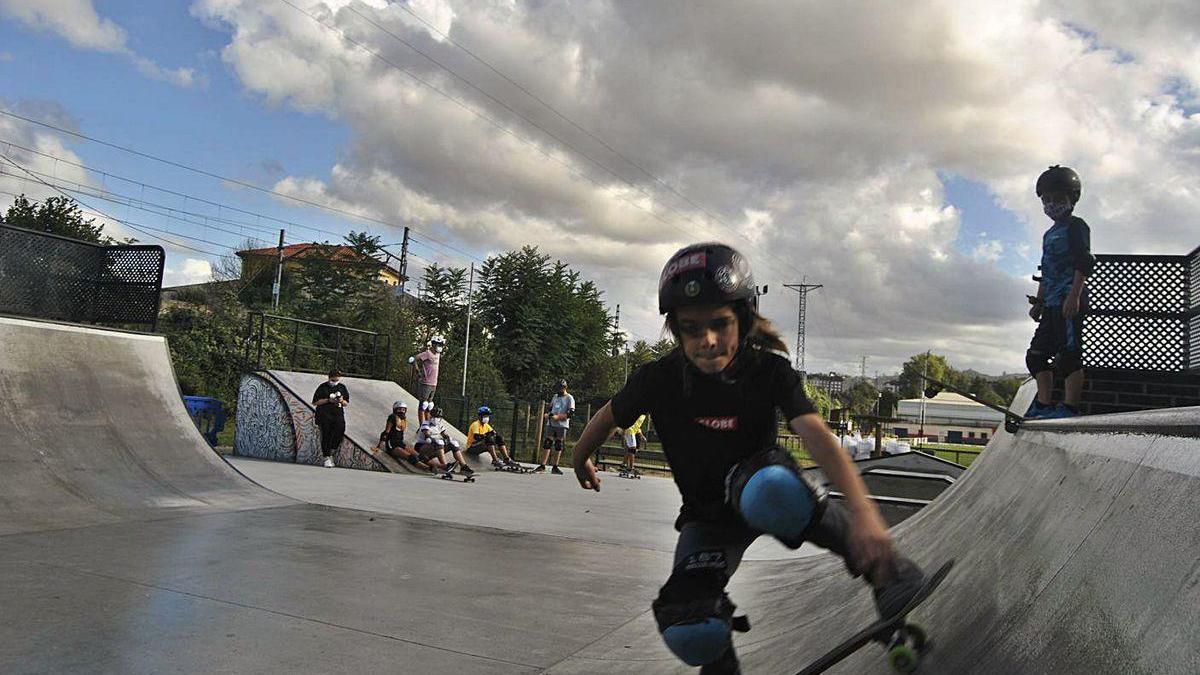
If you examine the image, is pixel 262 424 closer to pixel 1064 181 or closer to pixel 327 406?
pixel 327 406

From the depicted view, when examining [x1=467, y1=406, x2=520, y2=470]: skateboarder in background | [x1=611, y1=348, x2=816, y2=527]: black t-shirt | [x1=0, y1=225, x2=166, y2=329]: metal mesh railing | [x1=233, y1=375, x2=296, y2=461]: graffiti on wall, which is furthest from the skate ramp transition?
[x1=233, y1=375, x2=296, y2=461]: graffiti on wall

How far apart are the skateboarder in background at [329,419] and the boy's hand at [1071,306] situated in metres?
10.2

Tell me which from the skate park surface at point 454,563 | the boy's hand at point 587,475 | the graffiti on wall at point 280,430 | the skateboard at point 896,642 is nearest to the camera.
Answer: the skate park surface at point 454,563

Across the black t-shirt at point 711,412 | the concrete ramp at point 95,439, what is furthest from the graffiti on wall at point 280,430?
the black t-shirt at point 711,412

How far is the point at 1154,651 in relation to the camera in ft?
3.90

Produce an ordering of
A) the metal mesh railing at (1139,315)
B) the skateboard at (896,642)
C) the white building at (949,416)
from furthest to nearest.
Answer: the white building at (949,416)
the metal mesh railing at (1139,315)
the skateboard at (896,642)

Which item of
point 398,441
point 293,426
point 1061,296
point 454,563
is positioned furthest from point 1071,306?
point 293,426

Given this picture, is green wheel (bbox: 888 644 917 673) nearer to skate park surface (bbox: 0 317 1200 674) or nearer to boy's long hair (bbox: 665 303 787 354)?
skate park surface (bbox: 0 317 1200 674)

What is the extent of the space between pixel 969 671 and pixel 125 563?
14.5 feet

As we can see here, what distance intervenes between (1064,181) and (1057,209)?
0.63 ft

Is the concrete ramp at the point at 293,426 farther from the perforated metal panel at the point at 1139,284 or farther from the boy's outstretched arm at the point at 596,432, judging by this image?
the boy's outstretched arm at the point at 596,432

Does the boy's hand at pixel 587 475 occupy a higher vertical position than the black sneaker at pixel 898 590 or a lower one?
higher

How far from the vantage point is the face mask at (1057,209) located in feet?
17.7

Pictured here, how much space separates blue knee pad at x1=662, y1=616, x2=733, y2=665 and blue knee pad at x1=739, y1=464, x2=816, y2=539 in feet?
1.54
